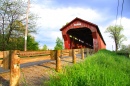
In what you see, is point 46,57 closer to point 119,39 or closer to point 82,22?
point 82,22

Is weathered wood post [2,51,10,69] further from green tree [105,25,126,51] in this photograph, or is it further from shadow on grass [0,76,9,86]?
green tree [105,25,126,51]

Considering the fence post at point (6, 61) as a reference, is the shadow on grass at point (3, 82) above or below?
below

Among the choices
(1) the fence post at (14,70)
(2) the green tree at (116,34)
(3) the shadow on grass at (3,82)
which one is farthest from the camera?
(2) the green tree at (116,34)

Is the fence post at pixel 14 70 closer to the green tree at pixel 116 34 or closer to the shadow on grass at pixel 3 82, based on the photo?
the shadow on grass at pixel 3 82

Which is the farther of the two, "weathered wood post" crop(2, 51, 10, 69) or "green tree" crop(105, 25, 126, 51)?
"green tree" crop(105, 25, 126, 51)

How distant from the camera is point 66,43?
76.8ft

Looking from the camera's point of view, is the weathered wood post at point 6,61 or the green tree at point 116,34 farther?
the green tree at point 116,34

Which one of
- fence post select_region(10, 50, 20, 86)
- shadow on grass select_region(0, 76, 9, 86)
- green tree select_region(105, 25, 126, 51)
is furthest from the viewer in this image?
green tree select_region(105, 25, 126, 51)

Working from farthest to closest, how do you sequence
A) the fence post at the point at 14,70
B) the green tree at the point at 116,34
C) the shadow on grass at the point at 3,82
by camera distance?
the green tree at the point at 116,34
the shadow on grass at the point at 3,82
the fence post at the point at 14,70

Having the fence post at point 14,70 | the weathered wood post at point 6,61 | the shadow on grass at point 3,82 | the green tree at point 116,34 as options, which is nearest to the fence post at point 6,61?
the weathered wood post at point 6,61

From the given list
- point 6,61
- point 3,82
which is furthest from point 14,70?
point 3,82

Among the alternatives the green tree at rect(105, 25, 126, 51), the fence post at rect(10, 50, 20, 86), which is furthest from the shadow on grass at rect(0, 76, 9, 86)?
the green tree at rect(105, 25, 126, 51)

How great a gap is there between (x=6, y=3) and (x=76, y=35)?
12.6m

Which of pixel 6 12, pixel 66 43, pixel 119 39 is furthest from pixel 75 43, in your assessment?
pixel 119 39
